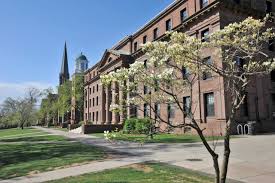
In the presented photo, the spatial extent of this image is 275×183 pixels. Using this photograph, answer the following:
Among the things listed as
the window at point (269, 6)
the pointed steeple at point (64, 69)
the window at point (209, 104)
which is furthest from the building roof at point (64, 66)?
the window at point (209, 104)

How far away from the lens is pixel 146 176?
31.9ft

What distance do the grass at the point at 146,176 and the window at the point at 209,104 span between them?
Result: 17.4 meters

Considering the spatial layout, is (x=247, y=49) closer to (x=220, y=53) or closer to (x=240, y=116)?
(x=220, y=53)

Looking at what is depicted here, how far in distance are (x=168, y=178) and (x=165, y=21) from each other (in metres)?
30.7

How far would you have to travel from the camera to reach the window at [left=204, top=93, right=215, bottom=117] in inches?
1096

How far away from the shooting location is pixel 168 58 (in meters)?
6.11

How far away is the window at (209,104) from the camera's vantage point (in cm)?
2783

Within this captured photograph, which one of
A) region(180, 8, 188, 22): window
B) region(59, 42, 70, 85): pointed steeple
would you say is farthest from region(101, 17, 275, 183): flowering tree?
region(59, 42, 70, 85): pointed steeple

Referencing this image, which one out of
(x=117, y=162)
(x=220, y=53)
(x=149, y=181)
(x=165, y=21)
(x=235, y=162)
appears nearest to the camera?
(x=220, y=53)

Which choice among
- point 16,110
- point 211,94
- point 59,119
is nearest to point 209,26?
point 211,94

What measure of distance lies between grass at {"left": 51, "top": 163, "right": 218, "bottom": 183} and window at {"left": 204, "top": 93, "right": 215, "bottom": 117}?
1743 centimetres

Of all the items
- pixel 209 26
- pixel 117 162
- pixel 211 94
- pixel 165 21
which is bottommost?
pixel 117 162

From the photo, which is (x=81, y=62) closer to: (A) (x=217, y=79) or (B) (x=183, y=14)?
(B) (x=183, y=14)

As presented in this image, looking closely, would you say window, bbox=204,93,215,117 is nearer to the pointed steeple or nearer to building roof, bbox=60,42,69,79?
the pointed steeple
